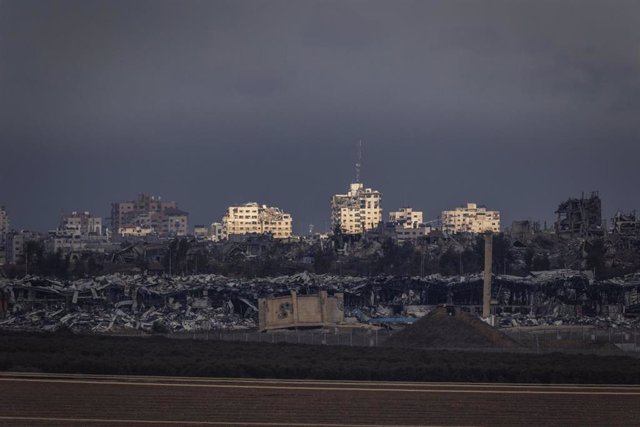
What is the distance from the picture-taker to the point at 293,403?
3188 cm

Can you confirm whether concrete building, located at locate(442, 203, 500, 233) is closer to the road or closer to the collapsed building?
the collapsed building

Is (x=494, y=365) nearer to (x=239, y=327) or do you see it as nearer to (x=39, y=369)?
(x=39, y=369)

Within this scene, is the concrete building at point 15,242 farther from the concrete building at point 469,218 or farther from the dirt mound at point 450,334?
the dirt mound at point 450,334

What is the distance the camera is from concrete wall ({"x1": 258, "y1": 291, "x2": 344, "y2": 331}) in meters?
54.4

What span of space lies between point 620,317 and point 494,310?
5370mm

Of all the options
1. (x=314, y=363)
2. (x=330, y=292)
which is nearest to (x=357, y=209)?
(x=330, y=292)

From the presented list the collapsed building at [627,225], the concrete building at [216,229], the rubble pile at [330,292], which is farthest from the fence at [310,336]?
the concrete building at [216,229]

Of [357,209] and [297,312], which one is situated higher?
[357,209]

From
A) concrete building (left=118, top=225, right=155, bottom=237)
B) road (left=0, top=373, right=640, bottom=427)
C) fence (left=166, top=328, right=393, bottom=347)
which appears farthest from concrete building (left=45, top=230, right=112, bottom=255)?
road (left=0, top=373, right=640, bottom=427)

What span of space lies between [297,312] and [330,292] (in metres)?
10.5

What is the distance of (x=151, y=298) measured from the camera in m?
67.2

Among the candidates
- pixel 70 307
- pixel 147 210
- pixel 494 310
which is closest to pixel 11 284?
pixel 70 307

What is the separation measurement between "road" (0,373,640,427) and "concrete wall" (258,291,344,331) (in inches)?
728

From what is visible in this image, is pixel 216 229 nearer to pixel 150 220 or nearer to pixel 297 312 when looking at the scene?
pixel 150 220
